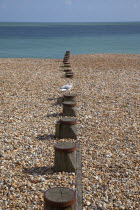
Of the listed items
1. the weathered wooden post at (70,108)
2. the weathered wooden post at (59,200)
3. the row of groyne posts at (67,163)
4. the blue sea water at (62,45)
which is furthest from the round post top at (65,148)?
the blue sea water at (62,45)

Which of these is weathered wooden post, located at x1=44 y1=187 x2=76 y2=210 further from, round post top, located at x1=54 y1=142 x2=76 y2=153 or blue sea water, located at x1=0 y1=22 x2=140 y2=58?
blue sea water, located at x1=0 y1=22 x2=140 y2=58

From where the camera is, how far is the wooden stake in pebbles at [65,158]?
4668mm

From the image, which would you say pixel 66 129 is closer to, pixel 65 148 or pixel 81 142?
pixel 81 142

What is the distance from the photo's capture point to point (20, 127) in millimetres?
6836

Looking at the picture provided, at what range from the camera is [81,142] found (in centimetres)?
605

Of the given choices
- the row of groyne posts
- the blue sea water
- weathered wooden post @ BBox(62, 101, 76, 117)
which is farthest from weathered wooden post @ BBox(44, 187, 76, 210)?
the blue sea water

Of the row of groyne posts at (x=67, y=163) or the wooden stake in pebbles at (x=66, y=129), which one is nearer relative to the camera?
the row of groyne posts at (x=67, y=163)

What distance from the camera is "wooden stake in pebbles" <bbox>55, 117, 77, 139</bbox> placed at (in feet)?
19.5

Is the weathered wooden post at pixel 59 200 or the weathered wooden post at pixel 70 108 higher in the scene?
the weathered wooden post at pixel 70 108

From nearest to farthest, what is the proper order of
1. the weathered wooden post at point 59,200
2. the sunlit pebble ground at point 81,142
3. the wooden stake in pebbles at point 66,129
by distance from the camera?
the weathered wooden post at point 59,200 → the sunlit pebble ground at point 81,142 → the wooden stake in pebbles at point 66,129

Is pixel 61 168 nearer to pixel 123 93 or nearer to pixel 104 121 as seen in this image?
pixel 104 121

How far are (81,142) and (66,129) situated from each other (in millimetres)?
363

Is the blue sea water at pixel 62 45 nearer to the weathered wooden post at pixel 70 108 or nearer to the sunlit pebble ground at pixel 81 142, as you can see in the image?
the sunlit pebble ground at pixel 81 142

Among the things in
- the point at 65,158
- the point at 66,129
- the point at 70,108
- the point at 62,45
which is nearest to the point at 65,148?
the point at 65,158
